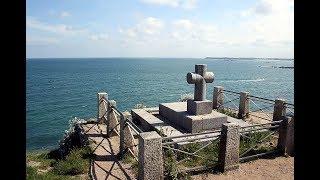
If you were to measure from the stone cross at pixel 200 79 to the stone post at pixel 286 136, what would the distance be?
3493 mm

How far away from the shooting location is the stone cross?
12406 mm

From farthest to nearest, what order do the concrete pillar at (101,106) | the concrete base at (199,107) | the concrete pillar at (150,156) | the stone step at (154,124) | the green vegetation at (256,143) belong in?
the concrete pillar at (101,106)
the concrete base at (199,107)
the stone step at (154,124)
the green vegetation at (256,143)
the concrete pillar at (150,156)

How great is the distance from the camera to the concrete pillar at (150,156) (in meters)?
7.57

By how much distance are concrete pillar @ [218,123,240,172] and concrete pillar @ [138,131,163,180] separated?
214 cm

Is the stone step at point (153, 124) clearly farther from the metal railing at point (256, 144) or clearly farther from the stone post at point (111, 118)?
the metal railing at point (256, 144)

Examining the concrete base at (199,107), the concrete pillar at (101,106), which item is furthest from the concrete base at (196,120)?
the concrete pillar at (101,106)

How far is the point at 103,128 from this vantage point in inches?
534

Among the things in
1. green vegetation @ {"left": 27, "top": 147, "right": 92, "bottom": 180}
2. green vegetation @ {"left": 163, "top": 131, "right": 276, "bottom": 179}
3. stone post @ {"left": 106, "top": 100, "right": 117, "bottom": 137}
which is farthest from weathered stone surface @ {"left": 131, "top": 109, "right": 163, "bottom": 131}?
green vegetation @ {"left": 27, "top": 147, "right": 92, "bottom": 180}

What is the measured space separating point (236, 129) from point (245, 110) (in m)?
6.74

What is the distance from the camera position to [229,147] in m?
8.91

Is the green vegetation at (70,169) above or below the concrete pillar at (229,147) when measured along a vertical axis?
below

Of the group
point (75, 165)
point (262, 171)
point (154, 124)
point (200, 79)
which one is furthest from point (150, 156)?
point (200, 79)
